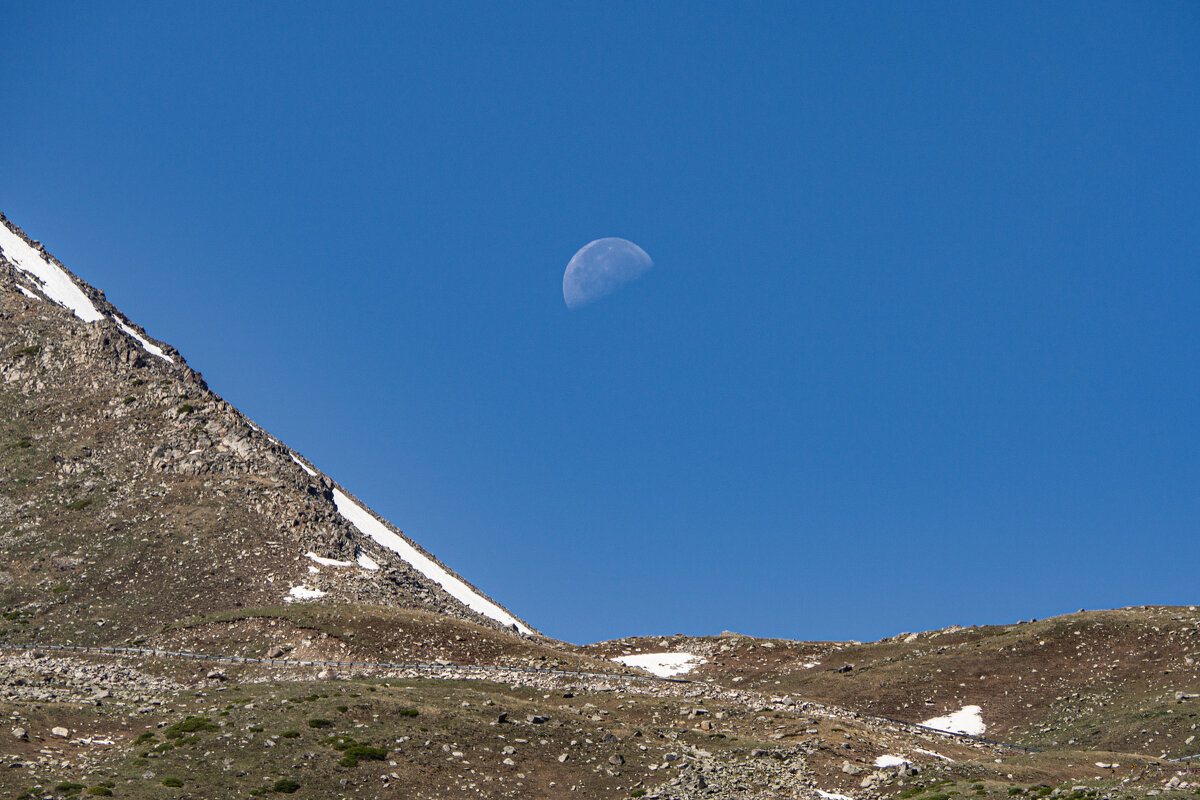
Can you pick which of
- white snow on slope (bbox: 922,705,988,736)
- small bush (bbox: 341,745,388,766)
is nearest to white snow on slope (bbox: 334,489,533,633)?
white snow on slope (bbox: 922,705,988,736)

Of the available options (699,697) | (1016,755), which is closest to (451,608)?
(699,697)

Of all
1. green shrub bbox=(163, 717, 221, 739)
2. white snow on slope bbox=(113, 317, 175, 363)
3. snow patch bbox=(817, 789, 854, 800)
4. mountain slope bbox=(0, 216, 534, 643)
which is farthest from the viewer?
white snow on slope bbox=(113, 317, 175, 363)

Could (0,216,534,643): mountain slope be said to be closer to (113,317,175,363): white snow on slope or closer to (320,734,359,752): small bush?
(113,317,175,363): white snow on slope

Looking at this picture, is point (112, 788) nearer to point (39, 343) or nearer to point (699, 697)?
point (699, 697)

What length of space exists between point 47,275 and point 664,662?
127095 mm

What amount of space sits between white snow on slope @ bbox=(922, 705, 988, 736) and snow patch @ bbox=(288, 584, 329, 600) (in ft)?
171

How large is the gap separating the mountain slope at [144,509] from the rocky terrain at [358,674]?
0.35 m

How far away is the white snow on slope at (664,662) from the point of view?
299 ft

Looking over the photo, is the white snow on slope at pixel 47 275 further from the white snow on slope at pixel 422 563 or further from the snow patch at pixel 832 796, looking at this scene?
the snow patch at pixel 832 796

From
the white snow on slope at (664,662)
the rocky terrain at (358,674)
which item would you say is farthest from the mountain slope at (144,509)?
the white snow on slope at (664,662)

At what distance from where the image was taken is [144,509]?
10062cm

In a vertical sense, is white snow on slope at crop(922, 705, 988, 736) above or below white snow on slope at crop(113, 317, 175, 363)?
below

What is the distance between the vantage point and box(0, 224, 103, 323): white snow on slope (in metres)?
156

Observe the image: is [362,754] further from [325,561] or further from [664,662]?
[325,561]
